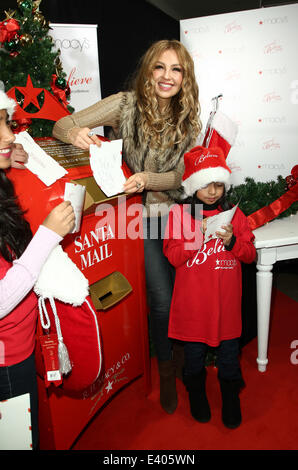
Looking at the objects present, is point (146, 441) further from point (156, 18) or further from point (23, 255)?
point (156, 18)

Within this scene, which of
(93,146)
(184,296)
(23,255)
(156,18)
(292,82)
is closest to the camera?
(23,255)

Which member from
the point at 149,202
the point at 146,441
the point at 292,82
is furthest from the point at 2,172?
the point at 292,82

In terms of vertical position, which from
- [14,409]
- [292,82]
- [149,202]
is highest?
[292,82]

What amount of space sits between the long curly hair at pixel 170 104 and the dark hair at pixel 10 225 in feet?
2.79

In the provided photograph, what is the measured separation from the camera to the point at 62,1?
343cm

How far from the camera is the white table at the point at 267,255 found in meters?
1.99

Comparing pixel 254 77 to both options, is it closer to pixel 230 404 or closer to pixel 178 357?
pixel 178 357

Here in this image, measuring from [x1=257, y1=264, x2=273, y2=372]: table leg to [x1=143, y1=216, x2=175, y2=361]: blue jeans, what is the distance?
1.60ft

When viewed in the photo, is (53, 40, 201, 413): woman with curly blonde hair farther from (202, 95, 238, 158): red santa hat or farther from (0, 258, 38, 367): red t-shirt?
(0, 258, 38, 367): red t-shirt

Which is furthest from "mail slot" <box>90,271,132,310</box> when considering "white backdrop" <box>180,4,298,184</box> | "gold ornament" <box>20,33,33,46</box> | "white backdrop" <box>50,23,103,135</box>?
"white backdrop" <box>180,4,298,184</box>

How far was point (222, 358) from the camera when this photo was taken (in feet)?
6.14

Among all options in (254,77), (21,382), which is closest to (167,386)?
(21,382)

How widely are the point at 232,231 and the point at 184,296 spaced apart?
15.0 inches

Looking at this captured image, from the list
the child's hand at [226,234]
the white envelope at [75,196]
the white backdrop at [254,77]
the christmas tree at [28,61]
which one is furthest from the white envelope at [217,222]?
the white backdrop at [254,77]
